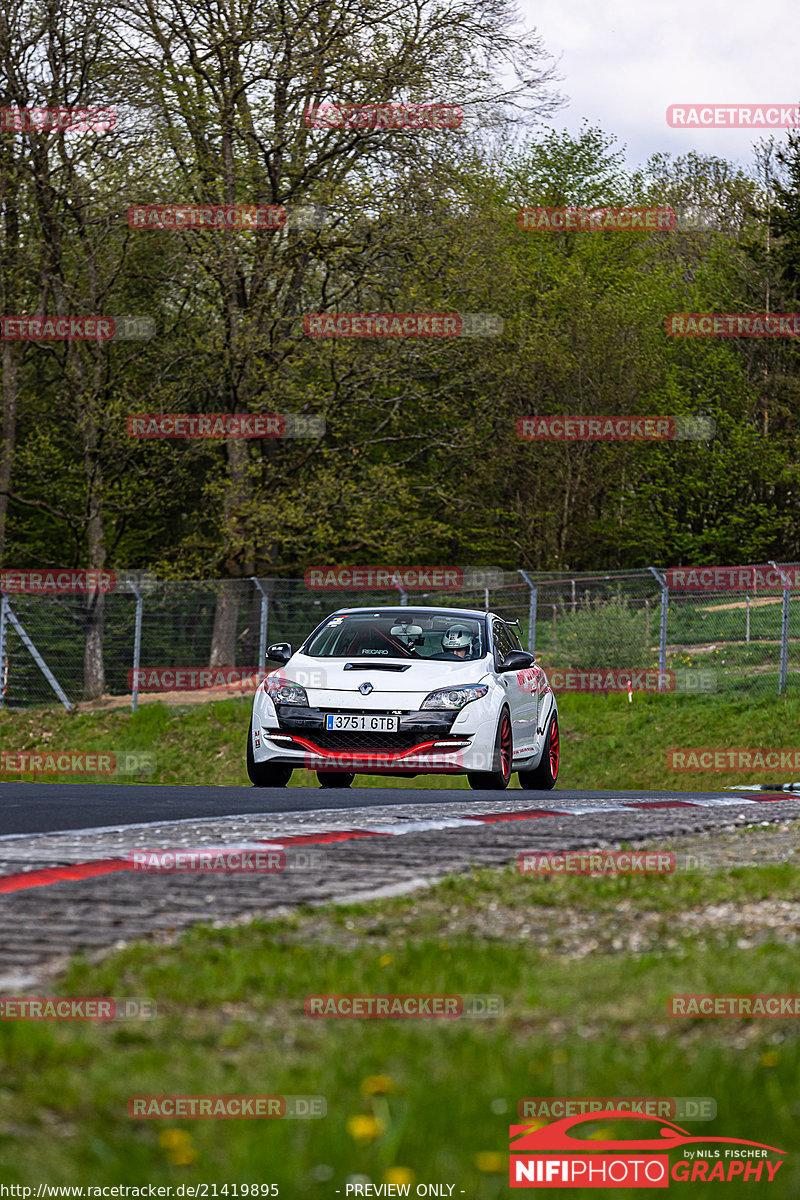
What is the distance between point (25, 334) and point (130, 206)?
3449mm

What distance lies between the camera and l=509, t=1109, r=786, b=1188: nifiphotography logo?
3170mm

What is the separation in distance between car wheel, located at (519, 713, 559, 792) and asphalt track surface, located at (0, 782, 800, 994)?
222cm

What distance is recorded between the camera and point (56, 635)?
28.1 m

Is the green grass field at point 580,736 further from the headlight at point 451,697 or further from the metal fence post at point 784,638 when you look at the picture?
the headlight at point 451,697

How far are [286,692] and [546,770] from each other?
3.45 meters

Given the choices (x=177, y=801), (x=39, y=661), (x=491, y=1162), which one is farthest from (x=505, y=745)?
(x=39, y=661)

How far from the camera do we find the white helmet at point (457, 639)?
14.1m

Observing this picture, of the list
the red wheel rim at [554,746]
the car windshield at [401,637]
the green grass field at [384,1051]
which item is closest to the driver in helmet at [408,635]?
the car windshield at [401,637]

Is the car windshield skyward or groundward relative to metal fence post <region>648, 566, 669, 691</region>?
skyward

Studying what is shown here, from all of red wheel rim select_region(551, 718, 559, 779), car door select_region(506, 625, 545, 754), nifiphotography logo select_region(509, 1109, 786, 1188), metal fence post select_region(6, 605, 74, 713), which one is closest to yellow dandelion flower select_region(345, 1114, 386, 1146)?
nifiphotography logo select_region(509, 1109, 786, 1188)

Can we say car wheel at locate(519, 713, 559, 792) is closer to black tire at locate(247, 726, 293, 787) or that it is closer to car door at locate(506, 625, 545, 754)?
car door at locate(506, 625, 545, 754)

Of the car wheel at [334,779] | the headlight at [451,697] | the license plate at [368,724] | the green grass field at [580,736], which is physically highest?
the headlight at [451,697]

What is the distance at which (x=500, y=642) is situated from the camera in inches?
593

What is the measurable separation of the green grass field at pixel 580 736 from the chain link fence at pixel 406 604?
0.62 meters
